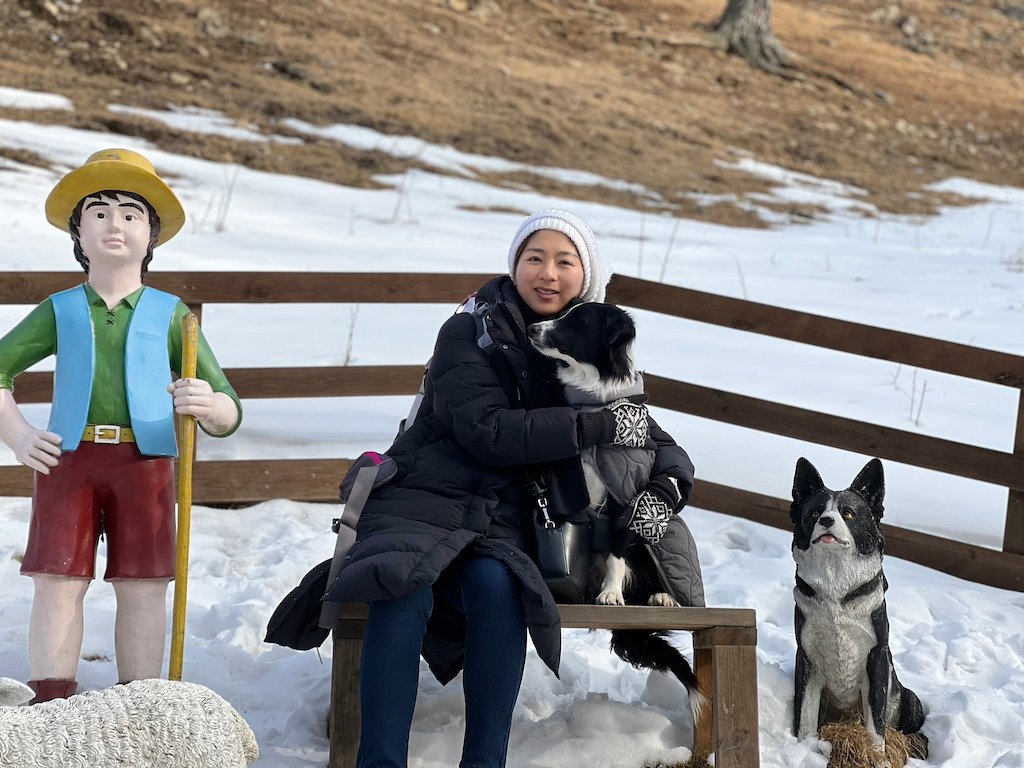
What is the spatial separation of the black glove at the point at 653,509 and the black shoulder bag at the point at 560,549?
0.13 m

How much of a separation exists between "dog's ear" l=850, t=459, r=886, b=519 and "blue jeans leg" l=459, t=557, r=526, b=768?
1.01m

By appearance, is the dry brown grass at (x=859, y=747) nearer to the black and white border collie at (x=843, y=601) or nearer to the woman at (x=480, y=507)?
the black and white border collie at (x=843, y=601)

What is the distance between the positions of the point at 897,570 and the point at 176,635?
2.94 meters

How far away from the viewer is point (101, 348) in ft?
9.68

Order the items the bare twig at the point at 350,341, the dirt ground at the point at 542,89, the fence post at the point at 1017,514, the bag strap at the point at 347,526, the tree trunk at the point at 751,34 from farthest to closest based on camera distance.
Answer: the tree trunk at the point at 751,34 → the dirt ground at the point at 542,89 → the bare twig at the point at 350,341 → the fence post at the point at 1017,514 → the bag strap at the point at 347,526

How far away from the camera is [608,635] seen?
12.7 feet

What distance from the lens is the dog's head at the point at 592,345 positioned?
2928 millimetres

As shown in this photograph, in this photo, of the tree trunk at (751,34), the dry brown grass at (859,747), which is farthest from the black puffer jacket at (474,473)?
the tree trunk at (751,34)

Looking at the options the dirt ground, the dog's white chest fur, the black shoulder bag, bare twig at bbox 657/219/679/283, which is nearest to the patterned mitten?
the black shoulder bag

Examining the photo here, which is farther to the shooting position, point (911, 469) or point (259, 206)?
point (259, 206)

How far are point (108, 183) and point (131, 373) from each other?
0.50m

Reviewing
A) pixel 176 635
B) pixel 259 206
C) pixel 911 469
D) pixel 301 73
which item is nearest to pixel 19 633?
pixel 176 635

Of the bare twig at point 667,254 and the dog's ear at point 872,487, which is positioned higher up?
the bare twig at point 667,254

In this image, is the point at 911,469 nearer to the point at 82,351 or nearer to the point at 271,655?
the point at 271,655
